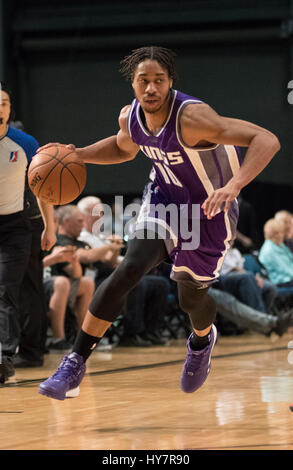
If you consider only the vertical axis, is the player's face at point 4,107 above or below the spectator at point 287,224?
above

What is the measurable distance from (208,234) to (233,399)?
1.01 m

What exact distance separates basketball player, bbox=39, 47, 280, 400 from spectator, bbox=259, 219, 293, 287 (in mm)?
5606

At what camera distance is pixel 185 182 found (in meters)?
3.66

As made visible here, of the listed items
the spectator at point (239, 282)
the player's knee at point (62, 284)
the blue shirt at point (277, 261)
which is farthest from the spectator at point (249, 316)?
the player's knee at point (62, 284)

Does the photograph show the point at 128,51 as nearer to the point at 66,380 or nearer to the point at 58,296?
the point at 58,296

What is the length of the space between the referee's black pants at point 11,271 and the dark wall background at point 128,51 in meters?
7.10

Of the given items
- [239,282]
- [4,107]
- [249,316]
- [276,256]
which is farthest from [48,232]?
[276,256]

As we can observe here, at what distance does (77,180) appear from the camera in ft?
12.6

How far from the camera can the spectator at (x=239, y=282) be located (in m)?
8.70

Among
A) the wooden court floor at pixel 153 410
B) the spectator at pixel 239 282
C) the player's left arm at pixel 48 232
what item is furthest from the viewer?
the spectator at pixel 239 282

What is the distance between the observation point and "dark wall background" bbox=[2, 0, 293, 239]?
1249cm

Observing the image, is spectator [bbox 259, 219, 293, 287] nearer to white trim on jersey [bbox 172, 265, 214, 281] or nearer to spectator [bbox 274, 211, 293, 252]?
spectator [bbox 274, 211, 293, 252]

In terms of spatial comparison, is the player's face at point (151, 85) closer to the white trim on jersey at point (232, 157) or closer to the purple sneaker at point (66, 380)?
the white trim on jersey at point (232, 157)

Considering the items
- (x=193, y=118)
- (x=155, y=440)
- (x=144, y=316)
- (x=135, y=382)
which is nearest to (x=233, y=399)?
(x=135, y=382)
